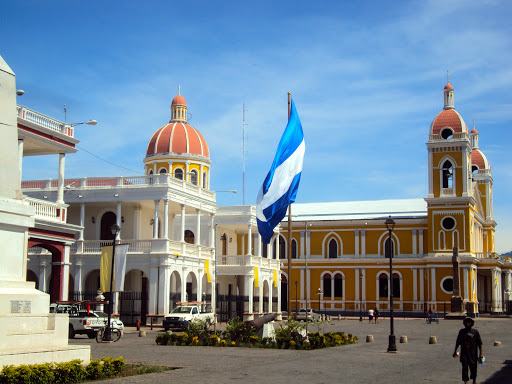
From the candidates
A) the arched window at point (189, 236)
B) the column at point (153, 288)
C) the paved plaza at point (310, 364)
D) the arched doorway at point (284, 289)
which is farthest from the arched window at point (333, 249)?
the paved plaza at point (310, 364)

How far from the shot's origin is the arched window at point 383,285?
74938 millimetres

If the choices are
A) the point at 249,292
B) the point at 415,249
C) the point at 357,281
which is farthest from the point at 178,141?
the point at 415,249

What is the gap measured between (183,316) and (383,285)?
139 ft

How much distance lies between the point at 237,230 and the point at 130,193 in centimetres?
1748

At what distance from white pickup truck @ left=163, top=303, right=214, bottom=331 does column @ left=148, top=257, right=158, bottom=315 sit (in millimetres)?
4134

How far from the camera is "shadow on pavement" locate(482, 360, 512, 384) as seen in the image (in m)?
16.2

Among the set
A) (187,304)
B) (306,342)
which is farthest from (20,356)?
(187,304)

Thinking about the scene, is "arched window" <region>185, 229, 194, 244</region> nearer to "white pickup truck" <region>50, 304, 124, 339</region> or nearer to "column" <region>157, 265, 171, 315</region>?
"column" <region>157, 265, 171, 315</region>

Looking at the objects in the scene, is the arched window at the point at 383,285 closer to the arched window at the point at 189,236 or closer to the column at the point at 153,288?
the arched window at the point at 189,236

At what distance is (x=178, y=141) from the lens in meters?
58.3

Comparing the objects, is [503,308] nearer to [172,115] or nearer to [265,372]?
[172,115]

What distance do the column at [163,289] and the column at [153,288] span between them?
7.8 inches

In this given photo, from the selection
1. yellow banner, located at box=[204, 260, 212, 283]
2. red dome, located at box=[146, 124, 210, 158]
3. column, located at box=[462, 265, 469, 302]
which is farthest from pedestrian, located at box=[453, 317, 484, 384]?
column, located at box=[462, 265, 469, 302]

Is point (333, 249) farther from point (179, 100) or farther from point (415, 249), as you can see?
point (179, 100)
